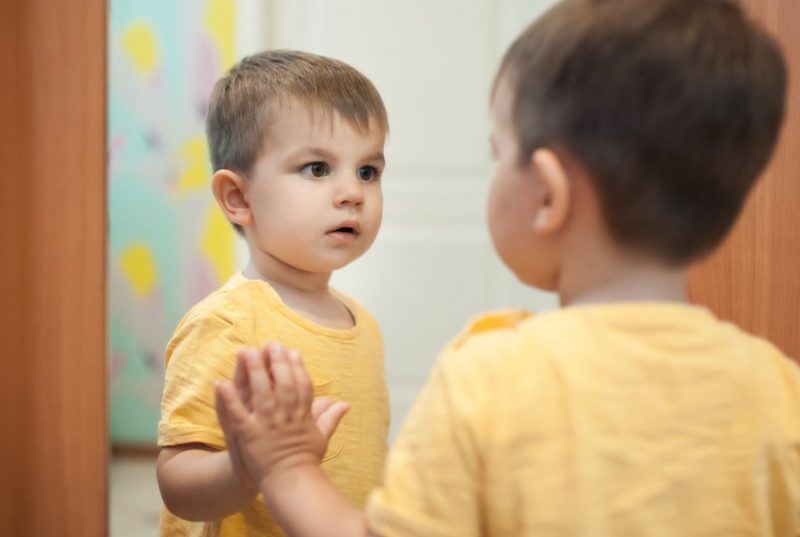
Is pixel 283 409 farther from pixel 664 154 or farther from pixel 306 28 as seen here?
pixel 306 28

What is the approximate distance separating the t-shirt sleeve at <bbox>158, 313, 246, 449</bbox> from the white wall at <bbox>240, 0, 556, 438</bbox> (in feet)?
4.60

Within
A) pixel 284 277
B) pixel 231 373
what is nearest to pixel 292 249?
pixel 284 277

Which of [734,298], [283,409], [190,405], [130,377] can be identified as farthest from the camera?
[130,377]

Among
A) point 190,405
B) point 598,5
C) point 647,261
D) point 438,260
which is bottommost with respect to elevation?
point 438,260

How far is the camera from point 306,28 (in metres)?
2.41

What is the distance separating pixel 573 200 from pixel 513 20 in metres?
1.89

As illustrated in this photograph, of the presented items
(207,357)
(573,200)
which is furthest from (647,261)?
(207,357)

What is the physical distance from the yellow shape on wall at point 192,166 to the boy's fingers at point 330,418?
159 centimetres

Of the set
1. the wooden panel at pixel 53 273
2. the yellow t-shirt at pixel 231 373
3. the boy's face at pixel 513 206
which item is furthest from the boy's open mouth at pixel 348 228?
the wooden panel at pixel 53 273

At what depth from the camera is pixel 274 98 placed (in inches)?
42.0

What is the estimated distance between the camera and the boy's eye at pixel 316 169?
1061 millimetres

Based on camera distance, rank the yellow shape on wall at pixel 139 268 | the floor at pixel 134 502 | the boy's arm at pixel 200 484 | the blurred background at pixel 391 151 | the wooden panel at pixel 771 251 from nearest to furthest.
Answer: the boy's arm at pixel 200 484
the wooden panel at pixel 771 251
the floor at pixel 134 502
the yellow shape on wall at pixel 139 268
the blurred background at pixel 391 151

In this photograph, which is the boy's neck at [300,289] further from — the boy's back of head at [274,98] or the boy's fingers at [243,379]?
the boy's fingers at [243,379]

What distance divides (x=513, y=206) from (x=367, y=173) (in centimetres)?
48
